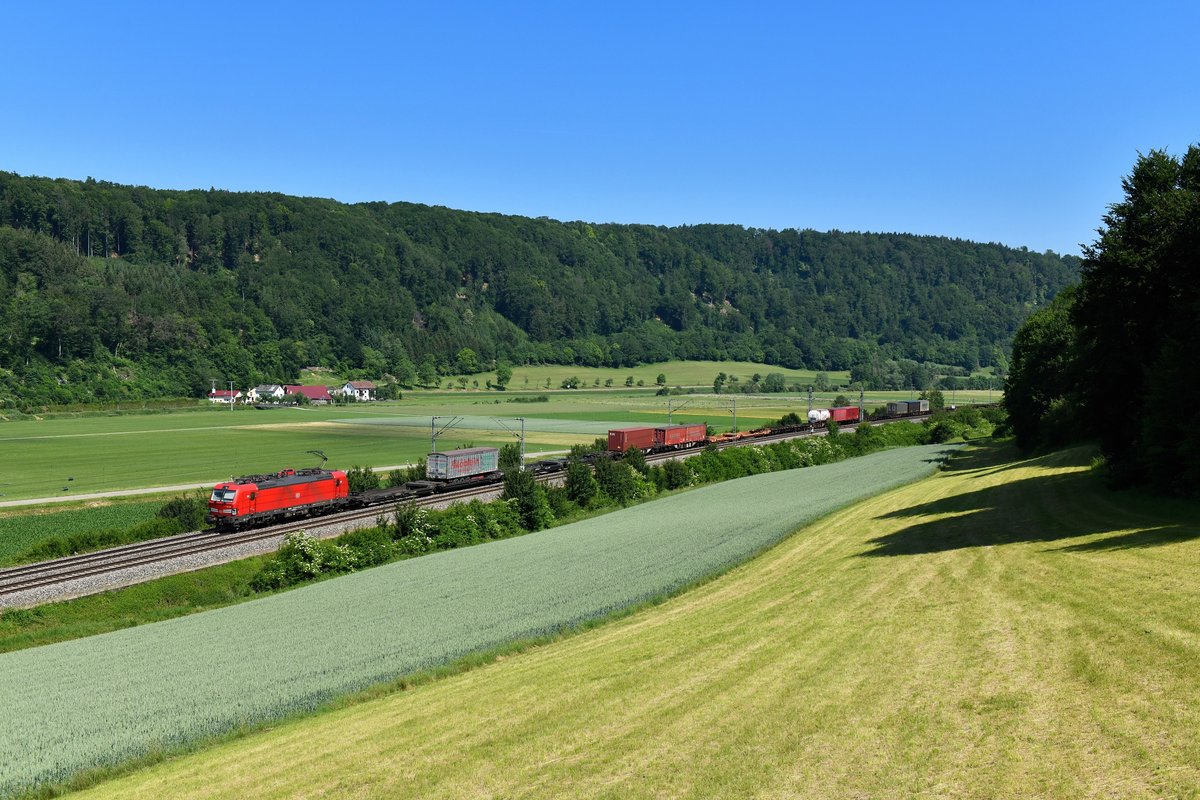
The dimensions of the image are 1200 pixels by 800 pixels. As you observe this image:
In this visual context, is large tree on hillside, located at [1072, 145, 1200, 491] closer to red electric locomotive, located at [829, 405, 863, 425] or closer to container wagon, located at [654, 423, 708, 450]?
container wagon, located at [654, 423, 708, 450]

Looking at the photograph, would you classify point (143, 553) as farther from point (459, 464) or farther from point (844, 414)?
point (844, 414)

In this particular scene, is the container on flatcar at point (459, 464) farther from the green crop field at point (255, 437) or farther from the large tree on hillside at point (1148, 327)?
the large tree on hillside at point (1148, 327)

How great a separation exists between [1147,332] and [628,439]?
5748 centimetres

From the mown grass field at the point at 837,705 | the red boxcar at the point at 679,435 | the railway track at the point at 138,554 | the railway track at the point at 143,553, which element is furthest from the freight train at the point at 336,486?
the mown grass field at the point at 837,705

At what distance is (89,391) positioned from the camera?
612ft

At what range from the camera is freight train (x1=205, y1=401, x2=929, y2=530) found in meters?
55.6

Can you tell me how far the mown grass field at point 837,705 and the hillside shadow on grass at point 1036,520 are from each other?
547 mm

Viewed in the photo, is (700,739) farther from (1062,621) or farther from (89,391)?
(89,391)

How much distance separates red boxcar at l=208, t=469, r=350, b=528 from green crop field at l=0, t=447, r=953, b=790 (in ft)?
52.4

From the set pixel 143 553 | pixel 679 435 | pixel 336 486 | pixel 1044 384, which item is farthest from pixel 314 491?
pixel 1044 384

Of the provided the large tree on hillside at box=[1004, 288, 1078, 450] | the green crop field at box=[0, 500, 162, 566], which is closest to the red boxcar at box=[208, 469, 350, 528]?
the green crop field at box=[0, 500, 162, 566]

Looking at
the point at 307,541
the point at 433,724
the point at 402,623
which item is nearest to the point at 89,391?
the point at 307,541

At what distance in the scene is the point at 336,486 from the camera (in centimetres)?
6306

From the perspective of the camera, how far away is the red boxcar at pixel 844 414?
5428 inches
